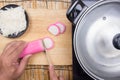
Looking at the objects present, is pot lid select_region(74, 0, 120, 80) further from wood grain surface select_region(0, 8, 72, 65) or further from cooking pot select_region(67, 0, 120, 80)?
wood grain surface select_region(0, 8, 72, 65)

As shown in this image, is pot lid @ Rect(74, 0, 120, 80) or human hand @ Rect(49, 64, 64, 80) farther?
human hand @ Rect(49, 64, 64, 80)

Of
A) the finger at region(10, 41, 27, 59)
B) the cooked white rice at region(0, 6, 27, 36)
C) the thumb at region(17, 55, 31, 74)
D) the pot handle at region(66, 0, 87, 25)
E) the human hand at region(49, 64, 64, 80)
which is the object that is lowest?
the human hand at region(49, 64, 64, 80)

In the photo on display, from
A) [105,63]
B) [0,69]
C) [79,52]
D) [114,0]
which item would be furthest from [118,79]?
[0,69]

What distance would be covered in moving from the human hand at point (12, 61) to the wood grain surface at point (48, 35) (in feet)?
0.13

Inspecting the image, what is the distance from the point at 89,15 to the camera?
1038mm

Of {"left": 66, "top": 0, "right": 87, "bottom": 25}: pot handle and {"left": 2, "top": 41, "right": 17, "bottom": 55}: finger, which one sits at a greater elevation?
{"left": 66, "top": 0, "right": 87, "bottom": 25}: pot handle

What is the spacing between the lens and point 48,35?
3.82ft

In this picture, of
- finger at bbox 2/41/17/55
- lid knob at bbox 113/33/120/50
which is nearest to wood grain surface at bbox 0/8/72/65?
finger at bbox 2/41/17/55

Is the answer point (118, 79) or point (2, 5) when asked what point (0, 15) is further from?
point (118, 79)

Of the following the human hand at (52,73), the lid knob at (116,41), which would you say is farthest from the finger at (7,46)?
the lid knob at (116,41)

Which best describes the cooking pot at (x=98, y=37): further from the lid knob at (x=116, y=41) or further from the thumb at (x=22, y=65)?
the thumb at (x=22, y=65)

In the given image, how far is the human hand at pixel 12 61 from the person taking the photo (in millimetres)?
1125

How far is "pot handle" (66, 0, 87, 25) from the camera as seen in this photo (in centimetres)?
103

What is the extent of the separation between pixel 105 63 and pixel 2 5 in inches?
17.3
